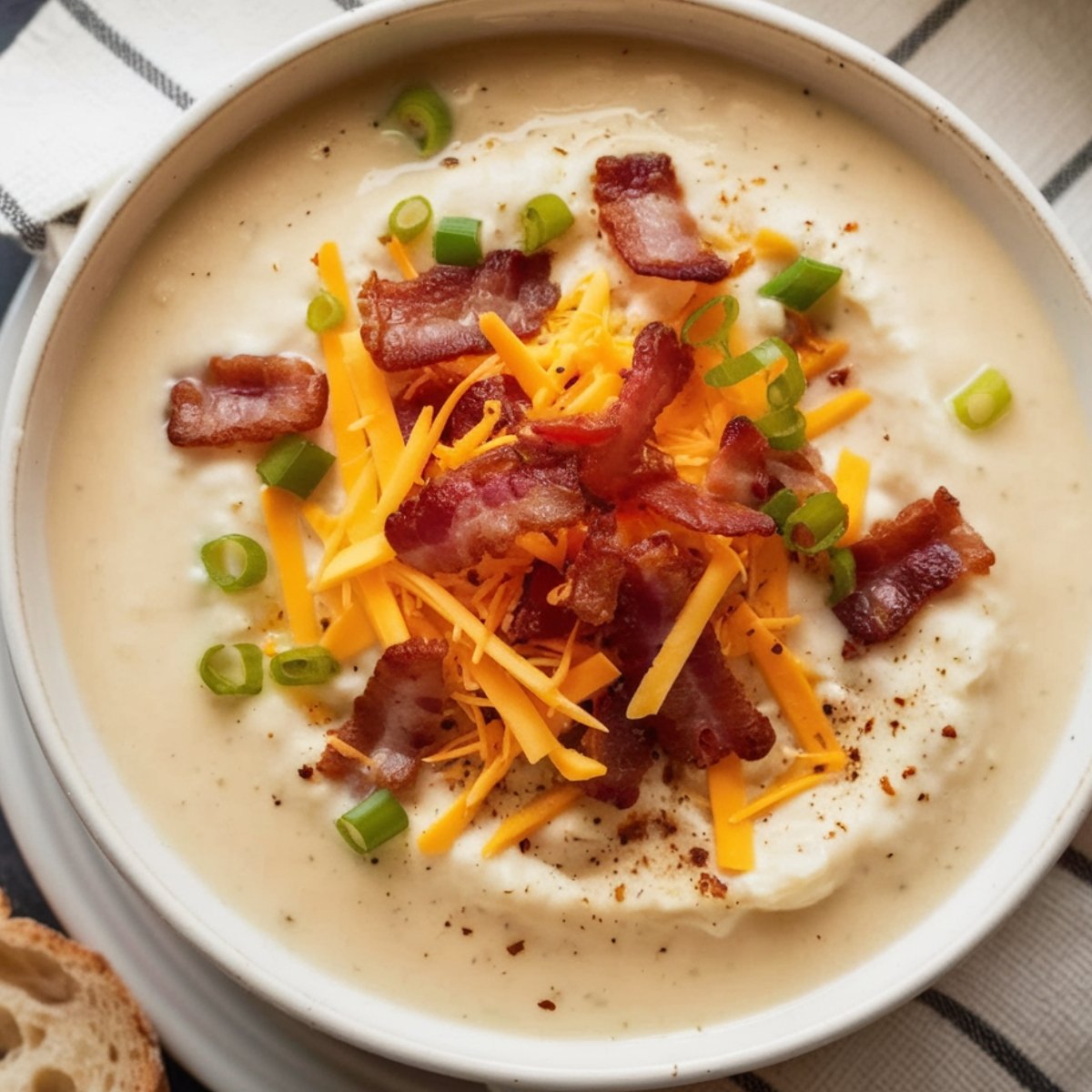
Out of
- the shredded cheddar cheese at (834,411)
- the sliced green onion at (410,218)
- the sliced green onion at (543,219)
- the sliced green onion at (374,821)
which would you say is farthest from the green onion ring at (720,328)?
the sliced green onion at (374,821)

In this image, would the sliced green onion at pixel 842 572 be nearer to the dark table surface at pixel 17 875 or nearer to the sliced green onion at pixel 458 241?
the sliced green onion at pixel 458 241

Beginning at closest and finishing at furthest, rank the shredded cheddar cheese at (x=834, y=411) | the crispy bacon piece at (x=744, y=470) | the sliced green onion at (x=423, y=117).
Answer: the crispy bacon piece at (x=744, y=470) → the shredded cheddar cheese at (x=834, y=411) → the sliced green onion at (x=423, y=117)

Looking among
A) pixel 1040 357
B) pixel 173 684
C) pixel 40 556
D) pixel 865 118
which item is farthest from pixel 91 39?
pixel 1040 357

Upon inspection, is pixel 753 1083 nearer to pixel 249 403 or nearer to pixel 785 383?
pixel 785 383

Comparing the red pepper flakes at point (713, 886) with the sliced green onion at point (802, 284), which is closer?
the red pepper flakes at point (713, 886)

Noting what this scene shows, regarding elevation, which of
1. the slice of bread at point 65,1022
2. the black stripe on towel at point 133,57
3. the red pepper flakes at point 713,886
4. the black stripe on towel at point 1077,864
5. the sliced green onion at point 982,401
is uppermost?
the sliced green onion at point 982,401

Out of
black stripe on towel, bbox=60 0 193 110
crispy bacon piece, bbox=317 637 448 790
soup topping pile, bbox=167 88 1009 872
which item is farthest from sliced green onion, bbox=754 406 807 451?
black stripe on towel, bbox=60 0 193 110

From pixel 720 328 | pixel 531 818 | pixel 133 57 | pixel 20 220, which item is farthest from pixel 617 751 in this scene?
pixel 133 57
